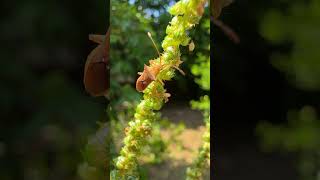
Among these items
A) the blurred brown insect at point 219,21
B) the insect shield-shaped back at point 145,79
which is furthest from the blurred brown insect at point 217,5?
the insect shield-shaped back at point 145,79

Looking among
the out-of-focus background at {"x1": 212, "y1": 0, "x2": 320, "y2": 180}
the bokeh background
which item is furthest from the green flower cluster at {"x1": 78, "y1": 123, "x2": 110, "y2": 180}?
the out-of-focus background at {"x1": 212, "y1": 0, "x2": 320, "y2": 180}

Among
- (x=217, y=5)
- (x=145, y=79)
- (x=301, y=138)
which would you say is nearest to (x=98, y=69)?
(x=145, y=79)

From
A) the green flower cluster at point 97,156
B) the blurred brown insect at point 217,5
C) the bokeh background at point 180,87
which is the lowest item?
the green flower cluster at point 97,156

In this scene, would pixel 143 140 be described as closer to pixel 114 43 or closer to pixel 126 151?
pixel 126 151

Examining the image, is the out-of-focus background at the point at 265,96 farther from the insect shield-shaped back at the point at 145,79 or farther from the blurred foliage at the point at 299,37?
the insect shield-shaped back at the point at 145,79

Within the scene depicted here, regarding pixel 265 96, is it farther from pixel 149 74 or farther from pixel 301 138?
pixel 149 74

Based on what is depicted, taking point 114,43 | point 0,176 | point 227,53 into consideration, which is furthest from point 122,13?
point 0,176
